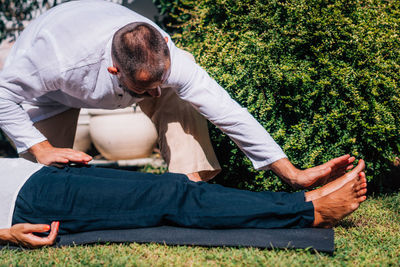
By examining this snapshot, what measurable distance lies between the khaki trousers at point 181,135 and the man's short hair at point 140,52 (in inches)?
22.3

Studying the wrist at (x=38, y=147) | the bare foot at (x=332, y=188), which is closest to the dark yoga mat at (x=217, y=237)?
the bare foot at (x=332, y=188)

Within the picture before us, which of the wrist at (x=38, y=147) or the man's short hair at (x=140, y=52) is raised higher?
the man's short hair at (x=140, y=52)

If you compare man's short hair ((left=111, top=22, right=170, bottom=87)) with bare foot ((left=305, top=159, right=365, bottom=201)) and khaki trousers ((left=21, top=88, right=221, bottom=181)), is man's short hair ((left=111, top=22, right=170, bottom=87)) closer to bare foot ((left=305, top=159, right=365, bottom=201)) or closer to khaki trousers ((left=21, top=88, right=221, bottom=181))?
khaki trousers ((left=21, top=88, right=221, bottom=181))

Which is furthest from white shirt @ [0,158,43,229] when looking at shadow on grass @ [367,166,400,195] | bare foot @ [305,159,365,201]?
shadow on grass @ [367,166,400,195]

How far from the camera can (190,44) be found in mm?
3260

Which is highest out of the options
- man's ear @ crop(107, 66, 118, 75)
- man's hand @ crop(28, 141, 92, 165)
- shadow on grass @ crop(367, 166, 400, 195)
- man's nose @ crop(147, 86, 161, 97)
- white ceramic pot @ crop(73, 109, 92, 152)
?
man's ear @ crop(107, 66, 118, 75)

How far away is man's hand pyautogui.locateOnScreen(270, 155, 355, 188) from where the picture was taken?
2.30 m

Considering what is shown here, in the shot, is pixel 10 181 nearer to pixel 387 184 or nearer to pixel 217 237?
pixel 217 237

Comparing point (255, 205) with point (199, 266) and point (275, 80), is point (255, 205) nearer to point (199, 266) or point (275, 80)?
point (199, 266)

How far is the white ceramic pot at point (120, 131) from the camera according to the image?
15.6 feet

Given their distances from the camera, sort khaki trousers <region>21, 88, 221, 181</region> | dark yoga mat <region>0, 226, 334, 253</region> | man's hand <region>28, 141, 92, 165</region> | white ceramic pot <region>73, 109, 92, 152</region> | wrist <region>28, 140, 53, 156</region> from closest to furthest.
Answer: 1. dark yoga mat <region>0, 226, 334, 253</region>
2. man's hand <region>28, 141, 92, 165</region>
3. wrist <region>28, 140, 53, 156</region>
4. khaki trousers <region>21, 88, 221, 181</region>
5. white ceramic pot <region>73, 109, 92, 152</region>

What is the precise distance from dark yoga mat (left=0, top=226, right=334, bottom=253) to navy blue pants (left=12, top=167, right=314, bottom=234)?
0.04 m

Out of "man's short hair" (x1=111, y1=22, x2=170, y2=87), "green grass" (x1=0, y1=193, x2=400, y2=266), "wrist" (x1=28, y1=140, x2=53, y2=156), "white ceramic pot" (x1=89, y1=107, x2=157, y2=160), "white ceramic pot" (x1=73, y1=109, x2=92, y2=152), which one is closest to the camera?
"green grass" (x1=0, y1=193, x2=400, y2=266)

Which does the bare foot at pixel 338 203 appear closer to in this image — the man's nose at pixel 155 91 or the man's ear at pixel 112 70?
the man's nose at pixel 155 91
